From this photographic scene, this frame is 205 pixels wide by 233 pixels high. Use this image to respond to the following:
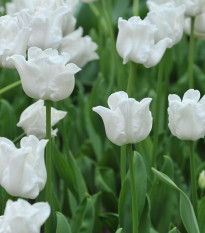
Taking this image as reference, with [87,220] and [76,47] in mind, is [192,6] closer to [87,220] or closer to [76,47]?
[76,47]

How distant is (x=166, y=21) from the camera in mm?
1420

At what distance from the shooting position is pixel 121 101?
1.04 m

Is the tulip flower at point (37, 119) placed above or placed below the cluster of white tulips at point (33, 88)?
below

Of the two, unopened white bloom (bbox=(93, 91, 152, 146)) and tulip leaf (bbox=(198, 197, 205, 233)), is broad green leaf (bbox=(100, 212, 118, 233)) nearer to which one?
tulip leaf (bbox=(198, 197, 205, 233))

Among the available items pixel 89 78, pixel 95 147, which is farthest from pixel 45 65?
pixel 89 78

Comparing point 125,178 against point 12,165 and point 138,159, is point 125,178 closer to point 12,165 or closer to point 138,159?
point 138,159

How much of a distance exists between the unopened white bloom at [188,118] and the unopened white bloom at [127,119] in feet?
0.31

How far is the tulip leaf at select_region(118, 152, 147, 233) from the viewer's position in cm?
125

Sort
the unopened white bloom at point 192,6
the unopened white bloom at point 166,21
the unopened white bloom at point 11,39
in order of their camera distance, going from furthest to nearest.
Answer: the unopened white bloom at point 192,6, the unopened white bloom at point 166,21, the unopened white bloom at point 11,39

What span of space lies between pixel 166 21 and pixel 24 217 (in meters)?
0.68

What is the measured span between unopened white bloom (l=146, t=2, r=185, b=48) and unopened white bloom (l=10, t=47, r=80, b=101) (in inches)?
14.8

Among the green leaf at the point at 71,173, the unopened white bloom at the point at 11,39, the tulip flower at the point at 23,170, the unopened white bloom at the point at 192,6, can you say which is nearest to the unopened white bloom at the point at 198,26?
the unopened white bloom at the point at 192,6

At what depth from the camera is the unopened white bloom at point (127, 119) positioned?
1.05 meters

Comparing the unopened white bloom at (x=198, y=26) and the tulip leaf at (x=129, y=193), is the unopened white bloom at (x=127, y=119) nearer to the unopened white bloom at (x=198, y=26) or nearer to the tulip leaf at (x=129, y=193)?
the tulip leaf at (x=129, y=193)
